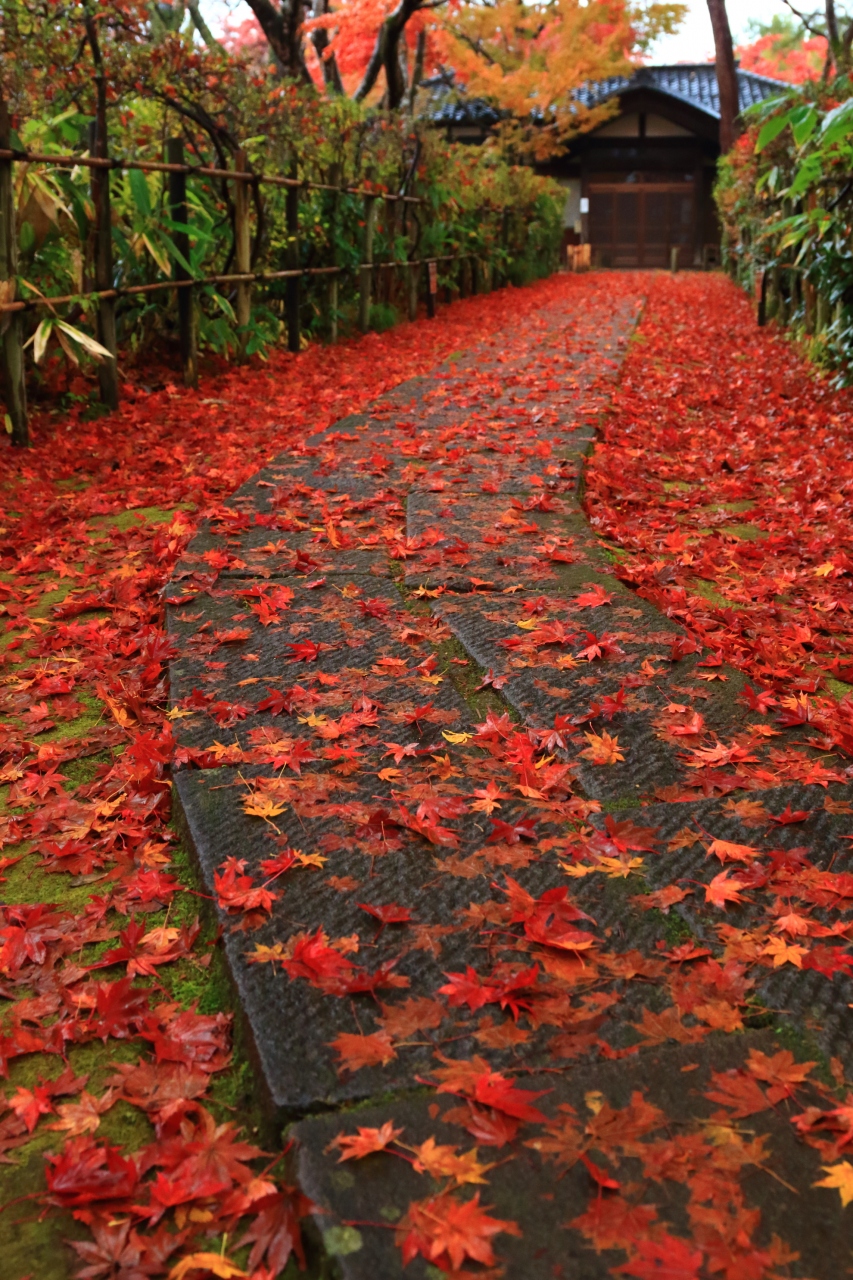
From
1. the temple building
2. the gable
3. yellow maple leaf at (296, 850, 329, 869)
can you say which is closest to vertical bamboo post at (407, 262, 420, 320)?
yellow maple leaf at (296, 850, 329, 869)

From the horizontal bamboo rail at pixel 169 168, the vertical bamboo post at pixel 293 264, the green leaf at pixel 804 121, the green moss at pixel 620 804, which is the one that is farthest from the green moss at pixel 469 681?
the vertical bamboo post at pixel 293 264

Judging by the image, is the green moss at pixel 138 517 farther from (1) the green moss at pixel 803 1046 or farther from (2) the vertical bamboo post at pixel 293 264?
(2) the vertical bamboo post at pixel 293 264

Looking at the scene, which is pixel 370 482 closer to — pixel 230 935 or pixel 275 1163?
pixel 230 935

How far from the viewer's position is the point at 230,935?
161cm

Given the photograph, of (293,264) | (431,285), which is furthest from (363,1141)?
(431,285)

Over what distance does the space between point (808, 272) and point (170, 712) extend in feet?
21.5

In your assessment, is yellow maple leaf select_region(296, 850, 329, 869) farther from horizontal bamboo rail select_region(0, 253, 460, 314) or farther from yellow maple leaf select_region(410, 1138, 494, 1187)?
horizontal bamboo rail select_region(0, 253, 460, 314)

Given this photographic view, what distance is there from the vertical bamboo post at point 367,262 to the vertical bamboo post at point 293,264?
1.30 metres

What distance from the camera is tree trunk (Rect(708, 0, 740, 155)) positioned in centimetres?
2258

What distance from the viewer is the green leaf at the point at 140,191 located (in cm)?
588

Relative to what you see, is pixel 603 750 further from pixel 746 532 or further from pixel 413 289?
pixel 413 289

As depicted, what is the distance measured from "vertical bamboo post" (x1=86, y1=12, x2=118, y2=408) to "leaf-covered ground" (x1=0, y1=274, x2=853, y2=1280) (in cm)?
203

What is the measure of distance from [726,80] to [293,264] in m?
19.4

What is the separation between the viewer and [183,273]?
21.3ft
